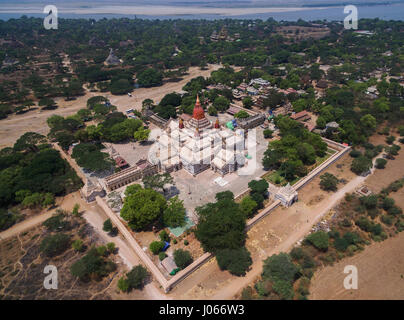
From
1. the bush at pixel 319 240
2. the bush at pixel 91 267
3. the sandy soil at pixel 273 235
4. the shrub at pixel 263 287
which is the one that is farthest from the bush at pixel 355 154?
the bush at pixel 91 267

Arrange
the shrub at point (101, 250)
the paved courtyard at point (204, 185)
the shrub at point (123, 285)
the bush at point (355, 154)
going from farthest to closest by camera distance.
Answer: the bush at point (355, 154), the paved courtyard at point (204, 185), the shrub at point (101, 250), the shrub at point (123, 285)

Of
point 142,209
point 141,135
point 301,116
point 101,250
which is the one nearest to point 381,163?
point 301,116

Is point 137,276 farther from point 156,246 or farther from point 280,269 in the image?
point 280,269

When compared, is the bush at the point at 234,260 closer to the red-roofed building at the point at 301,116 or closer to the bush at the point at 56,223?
the bush at the point at 56,223

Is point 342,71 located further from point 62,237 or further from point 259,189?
point 62,237

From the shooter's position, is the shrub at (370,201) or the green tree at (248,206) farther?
the shrub at (370,201)
